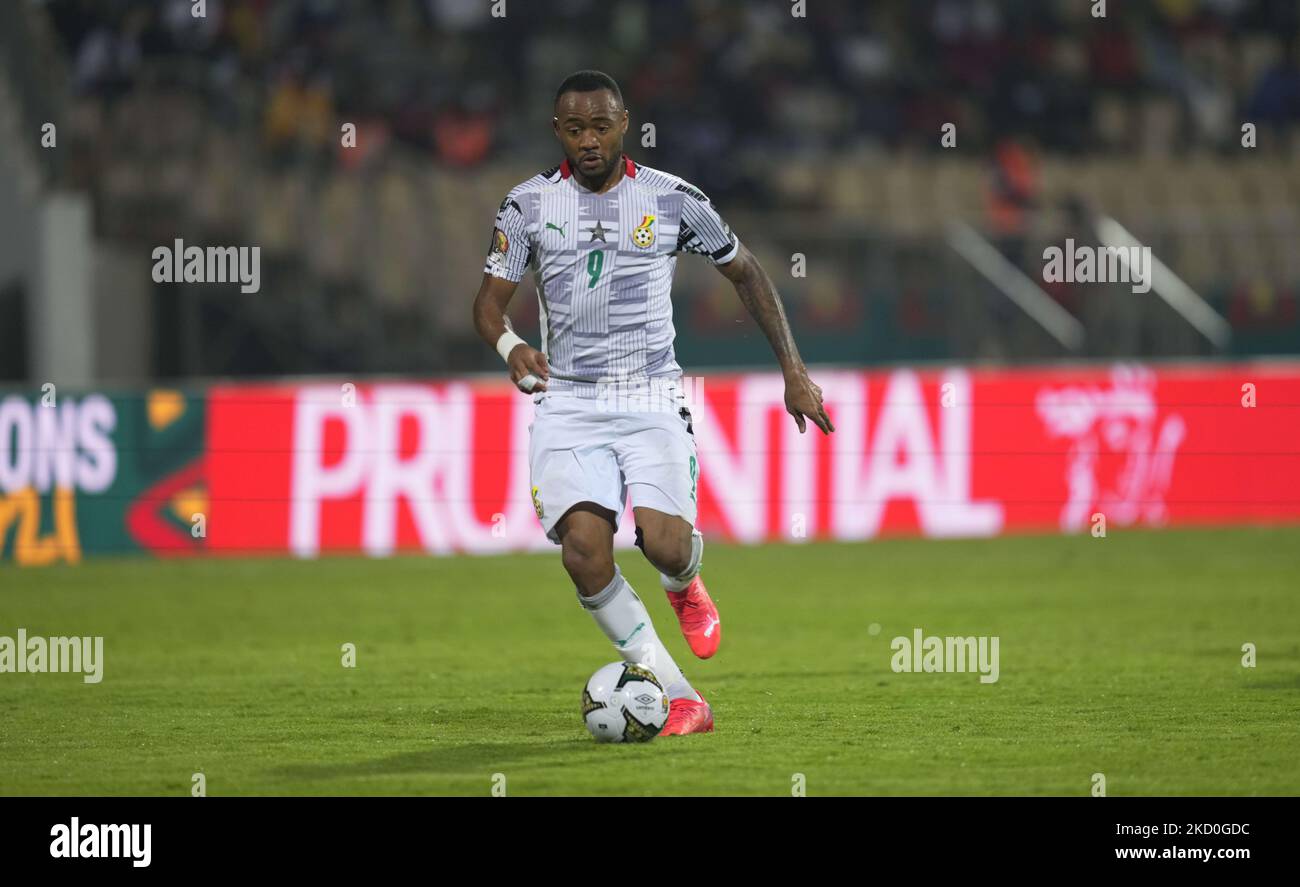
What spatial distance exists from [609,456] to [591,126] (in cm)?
127

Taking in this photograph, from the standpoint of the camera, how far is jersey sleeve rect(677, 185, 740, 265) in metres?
8.09

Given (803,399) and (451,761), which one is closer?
(451,761)

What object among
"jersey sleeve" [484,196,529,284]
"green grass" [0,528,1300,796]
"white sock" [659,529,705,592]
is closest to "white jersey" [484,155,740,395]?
"jersey sleeve" [484,196,529,284]

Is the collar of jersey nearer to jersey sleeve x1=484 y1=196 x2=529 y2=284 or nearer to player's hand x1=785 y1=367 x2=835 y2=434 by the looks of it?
jersey sleeve x1=484 y1=196 x2=529 y2=284

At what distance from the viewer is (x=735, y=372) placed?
62.6 feet

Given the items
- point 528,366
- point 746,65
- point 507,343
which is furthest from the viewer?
point 746,65

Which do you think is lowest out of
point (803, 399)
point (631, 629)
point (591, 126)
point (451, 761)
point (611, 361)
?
point (451, 761)

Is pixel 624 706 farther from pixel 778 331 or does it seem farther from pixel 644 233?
pixel 644 233

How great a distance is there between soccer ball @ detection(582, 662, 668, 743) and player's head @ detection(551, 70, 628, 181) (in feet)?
6.31

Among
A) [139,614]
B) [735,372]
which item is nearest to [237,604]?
[139,614]

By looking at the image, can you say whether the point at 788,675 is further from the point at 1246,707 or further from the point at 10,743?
the point at 10,743

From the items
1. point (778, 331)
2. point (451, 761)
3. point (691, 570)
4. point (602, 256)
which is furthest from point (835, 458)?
point (451, 761)

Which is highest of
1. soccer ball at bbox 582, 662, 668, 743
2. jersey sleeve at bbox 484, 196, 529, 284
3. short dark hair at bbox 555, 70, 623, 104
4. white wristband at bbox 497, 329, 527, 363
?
short dark hair at bbox 555, 70, 623, 104

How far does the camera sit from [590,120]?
25.4 ft
